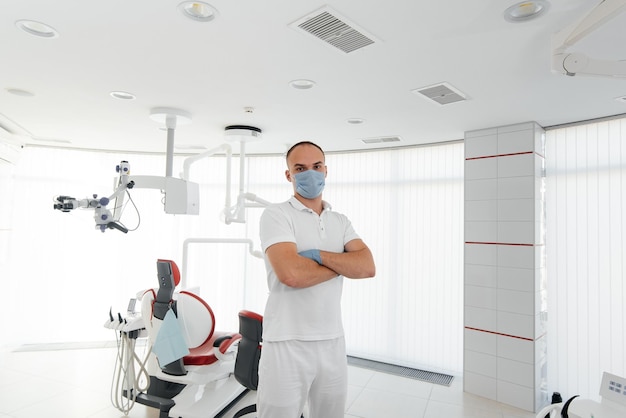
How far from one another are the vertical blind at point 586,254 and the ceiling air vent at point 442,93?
1.32 metres

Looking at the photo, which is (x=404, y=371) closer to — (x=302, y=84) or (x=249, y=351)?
(x=249, y=351)

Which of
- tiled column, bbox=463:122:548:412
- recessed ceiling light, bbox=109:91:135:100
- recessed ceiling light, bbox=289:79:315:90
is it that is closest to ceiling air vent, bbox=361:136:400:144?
tiled column, bbox=463:122:548:412

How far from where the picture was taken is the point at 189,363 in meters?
2.89

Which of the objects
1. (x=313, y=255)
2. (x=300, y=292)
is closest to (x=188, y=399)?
(x=300, y=292)

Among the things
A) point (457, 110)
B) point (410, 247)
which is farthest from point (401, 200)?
point (457, 110)

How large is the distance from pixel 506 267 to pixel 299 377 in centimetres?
267

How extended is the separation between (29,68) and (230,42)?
1376 millimetres

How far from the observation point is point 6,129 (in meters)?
4.07

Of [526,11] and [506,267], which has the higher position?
[526,11]

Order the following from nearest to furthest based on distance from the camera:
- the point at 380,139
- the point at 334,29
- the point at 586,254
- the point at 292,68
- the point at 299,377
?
the point at 299,377
the point at 334,29
the point at 292,68
the point at 586,254
the point at 380,139

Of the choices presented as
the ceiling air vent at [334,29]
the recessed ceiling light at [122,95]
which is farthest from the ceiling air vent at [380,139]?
the recessed ceiling light at [122,95]

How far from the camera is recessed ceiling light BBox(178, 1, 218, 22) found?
1.72 m

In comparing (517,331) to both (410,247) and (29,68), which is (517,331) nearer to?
(410,247)

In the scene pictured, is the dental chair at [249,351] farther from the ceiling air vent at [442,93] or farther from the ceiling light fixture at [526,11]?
the ceiling light fixture at [526,11]
